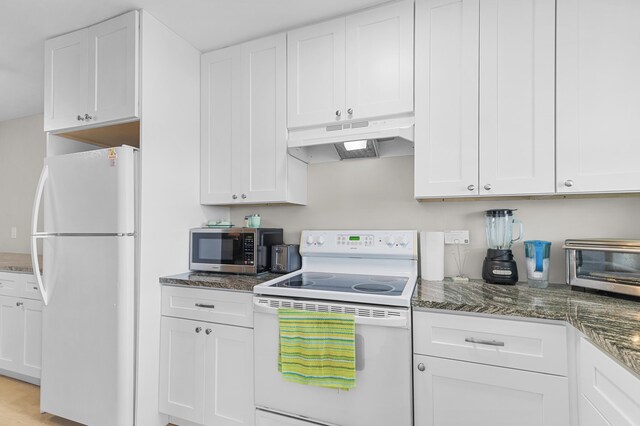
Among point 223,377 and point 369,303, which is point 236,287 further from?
point 369,303

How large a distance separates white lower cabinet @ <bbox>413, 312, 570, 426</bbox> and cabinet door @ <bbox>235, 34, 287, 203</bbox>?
1.22 m

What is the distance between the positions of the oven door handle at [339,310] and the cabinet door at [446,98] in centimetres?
69

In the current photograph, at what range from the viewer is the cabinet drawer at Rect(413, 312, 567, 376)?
1193 millimetres

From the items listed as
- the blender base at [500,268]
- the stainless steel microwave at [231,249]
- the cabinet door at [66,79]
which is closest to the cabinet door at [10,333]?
the cabinet door at [66,79]

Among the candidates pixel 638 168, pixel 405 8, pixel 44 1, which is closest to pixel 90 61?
pixel 44 1

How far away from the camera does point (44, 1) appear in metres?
1.72

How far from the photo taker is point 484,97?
162 centimetres

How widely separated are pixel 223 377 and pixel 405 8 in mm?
2290

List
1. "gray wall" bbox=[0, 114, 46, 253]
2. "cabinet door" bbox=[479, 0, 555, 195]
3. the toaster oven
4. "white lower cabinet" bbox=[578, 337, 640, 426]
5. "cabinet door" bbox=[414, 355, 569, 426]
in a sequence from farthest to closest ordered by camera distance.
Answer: "gray wall" bbox=[0, 114, 46, 253] → "cabinet door" bbox=[479, 0, 555, 195] → the toaster oven → "cabinet door" bbox=[414, 355, 569, 426] → "white lower cabinet" bbox=[578, 337, 640, 426]

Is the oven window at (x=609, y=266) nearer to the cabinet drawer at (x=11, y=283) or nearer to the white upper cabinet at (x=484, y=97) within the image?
the white upper cabinet at (x=484, y=97)

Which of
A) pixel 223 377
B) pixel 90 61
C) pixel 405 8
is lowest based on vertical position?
pixel 223 377

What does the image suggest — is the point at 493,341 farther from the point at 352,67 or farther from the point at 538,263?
the point at 352,67

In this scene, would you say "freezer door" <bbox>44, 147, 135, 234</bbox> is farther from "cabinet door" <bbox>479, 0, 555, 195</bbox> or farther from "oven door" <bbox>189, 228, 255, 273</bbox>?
"cabinet door" <bbox>479, 0, 555, 195</bbox>

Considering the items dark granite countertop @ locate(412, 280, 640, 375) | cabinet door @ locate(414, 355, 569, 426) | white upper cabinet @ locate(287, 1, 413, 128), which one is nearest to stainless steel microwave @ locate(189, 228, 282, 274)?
white upper cabinet @ locate(287, 1, 413, 128)
